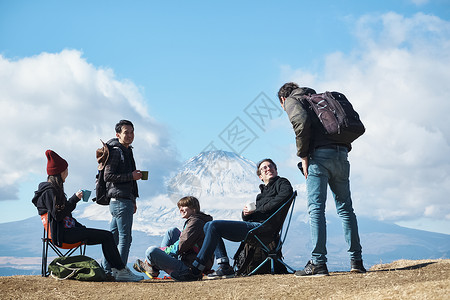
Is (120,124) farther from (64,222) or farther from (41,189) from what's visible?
(64,222)

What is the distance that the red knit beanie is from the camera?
22.8 ft

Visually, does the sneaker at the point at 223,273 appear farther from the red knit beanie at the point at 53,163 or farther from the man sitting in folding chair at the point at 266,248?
the red knit beanie at the point at 53,163

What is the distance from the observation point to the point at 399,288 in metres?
4.80

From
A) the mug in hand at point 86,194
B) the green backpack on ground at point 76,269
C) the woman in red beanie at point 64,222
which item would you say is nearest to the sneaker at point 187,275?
the woman in red beanie at point 64,222

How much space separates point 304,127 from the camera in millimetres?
5980

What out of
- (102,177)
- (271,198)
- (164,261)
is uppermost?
(102,177)

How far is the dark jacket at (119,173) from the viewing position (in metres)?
6.95

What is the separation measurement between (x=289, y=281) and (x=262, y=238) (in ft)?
4.11

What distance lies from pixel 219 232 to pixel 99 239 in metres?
1.75

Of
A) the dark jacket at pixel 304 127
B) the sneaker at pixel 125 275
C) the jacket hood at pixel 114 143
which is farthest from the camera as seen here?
the jacket hood at pixel 114 143

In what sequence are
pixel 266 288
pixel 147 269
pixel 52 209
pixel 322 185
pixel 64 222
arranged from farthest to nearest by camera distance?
pixel 147 269, pixel 64 222, pixel 52 209, pixel 322 185, pixel 266 288

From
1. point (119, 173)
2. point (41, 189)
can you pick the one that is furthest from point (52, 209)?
point (119, 173)

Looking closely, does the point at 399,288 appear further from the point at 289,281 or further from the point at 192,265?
the point at 192,265

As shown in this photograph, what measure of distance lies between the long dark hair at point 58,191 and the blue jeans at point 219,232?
2114mm
